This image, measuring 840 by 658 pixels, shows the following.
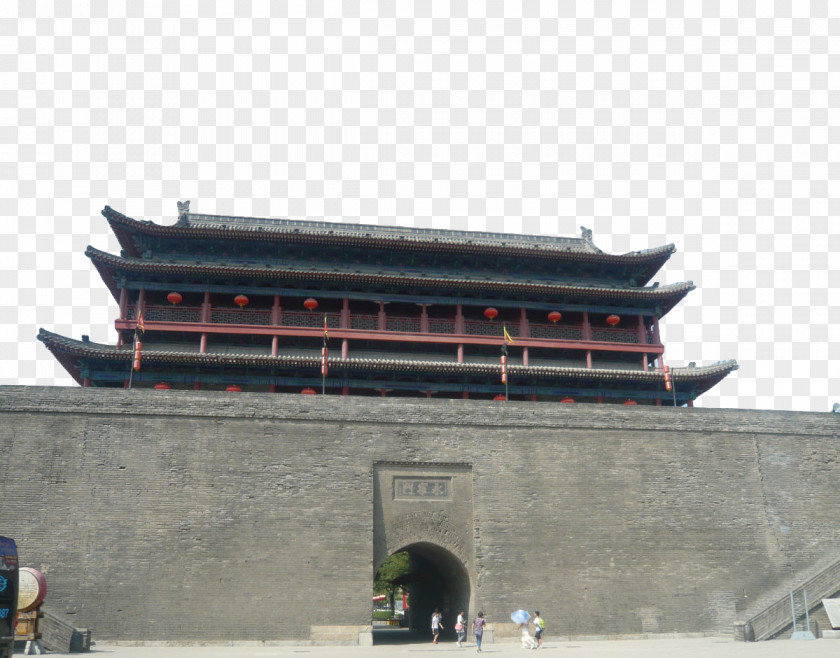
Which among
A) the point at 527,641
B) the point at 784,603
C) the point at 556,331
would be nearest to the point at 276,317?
the point at 556,331

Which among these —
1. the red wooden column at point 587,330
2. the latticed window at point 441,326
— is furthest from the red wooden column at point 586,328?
the latticed window at point 441,326

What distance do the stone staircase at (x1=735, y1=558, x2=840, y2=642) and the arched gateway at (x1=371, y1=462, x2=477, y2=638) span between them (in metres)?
5.63

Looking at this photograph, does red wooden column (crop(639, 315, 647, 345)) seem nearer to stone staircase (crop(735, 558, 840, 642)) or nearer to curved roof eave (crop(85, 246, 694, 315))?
curved roof eave (crop(85, 246, 694, 315))

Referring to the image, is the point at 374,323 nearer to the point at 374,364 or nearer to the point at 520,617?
the point at 374,364

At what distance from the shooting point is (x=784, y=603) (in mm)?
15273

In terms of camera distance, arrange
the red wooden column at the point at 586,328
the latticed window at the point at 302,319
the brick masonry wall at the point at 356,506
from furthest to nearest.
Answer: the red wooden column at the point at 586,328
the latticed window at the point at 302,319
the brick masonry wall at the point at 356,506

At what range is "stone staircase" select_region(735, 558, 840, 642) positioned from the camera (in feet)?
48.4

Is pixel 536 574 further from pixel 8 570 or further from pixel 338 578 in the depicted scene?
pixel 8 570

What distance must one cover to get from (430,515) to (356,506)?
161cm

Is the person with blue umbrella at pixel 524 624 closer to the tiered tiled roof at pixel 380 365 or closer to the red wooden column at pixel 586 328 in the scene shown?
the tiered tiled roof at pixel 380 365

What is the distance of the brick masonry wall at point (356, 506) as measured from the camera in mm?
14461

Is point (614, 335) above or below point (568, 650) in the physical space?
above

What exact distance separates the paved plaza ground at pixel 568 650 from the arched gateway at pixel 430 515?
1.65 metres

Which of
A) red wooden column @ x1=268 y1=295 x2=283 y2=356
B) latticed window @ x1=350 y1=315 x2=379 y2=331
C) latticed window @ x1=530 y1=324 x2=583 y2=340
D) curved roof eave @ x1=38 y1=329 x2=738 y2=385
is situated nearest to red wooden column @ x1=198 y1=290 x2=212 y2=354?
curved roof eave @ x1=38 y1=329 x2=738 y2=385
